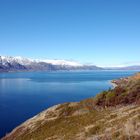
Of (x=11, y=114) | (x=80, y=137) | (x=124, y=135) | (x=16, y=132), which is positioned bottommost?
(x=11, y=114)

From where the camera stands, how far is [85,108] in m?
43.1

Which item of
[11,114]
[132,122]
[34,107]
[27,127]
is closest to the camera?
[132,122]

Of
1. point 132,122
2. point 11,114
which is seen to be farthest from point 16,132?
point 11,114

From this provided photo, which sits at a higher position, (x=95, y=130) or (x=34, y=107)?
(x=95, y=130)

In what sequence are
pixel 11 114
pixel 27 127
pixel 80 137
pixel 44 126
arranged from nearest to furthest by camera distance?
pixel 80 137
pixel 44 126
pixel 27 127
pixel 11 114

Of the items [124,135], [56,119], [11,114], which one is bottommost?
[11,114]

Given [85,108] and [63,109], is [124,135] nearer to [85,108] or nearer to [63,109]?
[85,108]

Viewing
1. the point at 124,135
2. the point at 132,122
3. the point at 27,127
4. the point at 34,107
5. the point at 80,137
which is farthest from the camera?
the point at 34,107

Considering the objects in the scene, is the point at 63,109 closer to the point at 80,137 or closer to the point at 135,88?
the point at 135,88

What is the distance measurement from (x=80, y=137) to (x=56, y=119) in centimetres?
1976

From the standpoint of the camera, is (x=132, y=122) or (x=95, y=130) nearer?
(x=132, y=122)

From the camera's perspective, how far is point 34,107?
11894 cm

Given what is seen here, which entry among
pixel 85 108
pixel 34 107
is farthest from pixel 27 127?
pixel 34 107

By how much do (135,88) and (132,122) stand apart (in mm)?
24716
